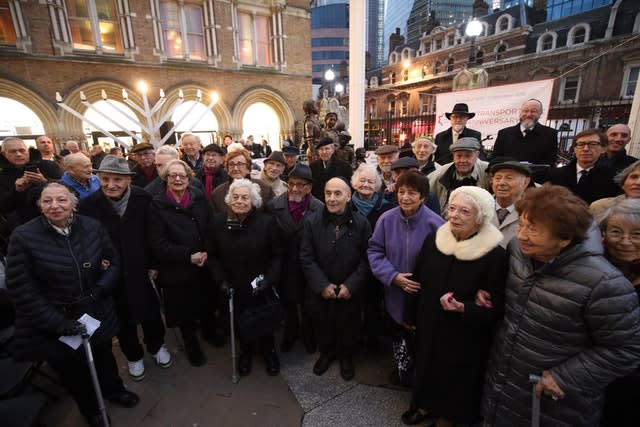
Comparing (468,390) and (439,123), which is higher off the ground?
Result: (439,123)

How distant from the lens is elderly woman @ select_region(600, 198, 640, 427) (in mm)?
1554

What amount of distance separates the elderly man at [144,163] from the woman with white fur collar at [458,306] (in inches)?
152

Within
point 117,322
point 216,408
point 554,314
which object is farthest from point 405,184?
point 117,322

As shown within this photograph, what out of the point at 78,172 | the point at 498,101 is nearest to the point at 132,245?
the point at 78,172

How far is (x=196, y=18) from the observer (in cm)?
1283

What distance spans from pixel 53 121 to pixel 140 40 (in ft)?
15.1

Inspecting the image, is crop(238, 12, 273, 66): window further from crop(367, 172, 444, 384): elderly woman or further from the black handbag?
crop(367, 172, 444, 384): elderly woman

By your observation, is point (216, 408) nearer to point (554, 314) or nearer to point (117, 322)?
point (117, 322)

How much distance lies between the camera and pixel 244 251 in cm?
258

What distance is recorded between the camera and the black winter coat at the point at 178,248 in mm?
2605

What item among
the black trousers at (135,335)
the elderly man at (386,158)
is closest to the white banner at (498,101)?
the elderly man at (386,158)

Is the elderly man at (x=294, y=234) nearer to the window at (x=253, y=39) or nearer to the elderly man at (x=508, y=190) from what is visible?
the elderly man at (x=508, y=190)

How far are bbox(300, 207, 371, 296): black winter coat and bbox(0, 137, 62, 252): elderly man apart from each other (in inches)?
121

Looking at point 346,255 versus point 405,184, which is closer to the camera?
point 405,184
